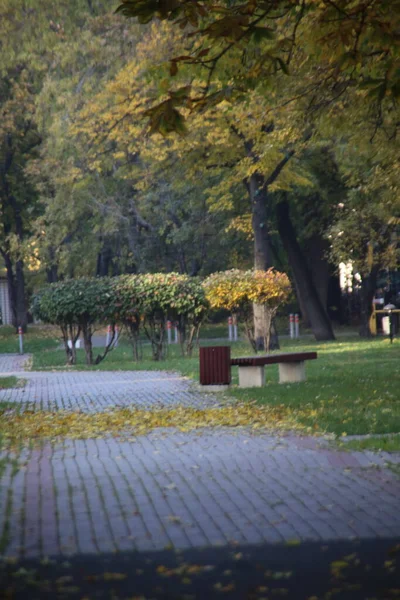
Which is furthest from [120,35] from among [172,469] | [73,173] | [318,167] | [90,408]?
[172,469]

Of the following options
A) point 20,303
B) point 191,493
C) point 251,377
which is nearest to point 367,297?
point 20,303

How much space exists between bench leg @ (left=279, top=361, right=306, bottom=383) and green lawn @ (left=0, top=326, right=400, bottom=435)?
0.92 feet

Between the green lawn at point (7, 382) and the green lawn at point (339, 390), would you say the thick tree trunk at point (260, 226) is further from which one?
the green lawn at point (7, 382)

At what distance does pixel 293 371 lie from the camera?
1792 cm

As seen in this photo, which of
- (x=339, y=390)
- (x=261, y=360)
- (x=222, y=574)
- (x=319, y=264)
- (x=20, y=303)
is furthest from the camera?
(x=20, y=303)

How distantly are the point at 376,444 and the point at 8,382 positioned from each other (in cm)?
1223

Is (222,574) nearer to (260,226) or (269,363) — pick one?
(269,363)

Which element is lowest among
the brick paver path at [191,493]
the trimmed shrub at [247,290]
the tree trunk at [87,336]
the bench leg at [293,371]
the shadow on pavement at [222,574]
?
the shadow on pavement at [222,574]

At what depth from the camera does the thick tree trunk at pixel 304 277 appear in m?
37.7

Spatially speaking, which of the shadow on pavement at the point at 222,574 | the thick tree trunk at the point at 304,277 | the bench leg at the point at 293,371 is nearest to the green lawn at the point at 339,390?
the bench leg at the point at 293,371

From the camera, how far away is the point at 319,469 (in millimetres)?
8664

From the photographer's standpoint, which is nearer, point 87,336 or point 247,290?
point 87,336

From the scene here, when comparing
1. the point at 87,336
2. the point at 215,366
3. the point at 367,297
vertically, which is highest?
the point at 367,297

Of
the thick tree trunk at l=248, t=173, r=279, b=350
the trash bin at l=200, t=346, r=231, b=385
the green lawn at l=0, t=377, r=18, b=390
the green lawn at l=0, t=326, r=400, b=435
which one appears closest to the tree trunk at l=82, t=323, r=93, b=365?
the green lawn at l=0, t=326, r=400, b=435
